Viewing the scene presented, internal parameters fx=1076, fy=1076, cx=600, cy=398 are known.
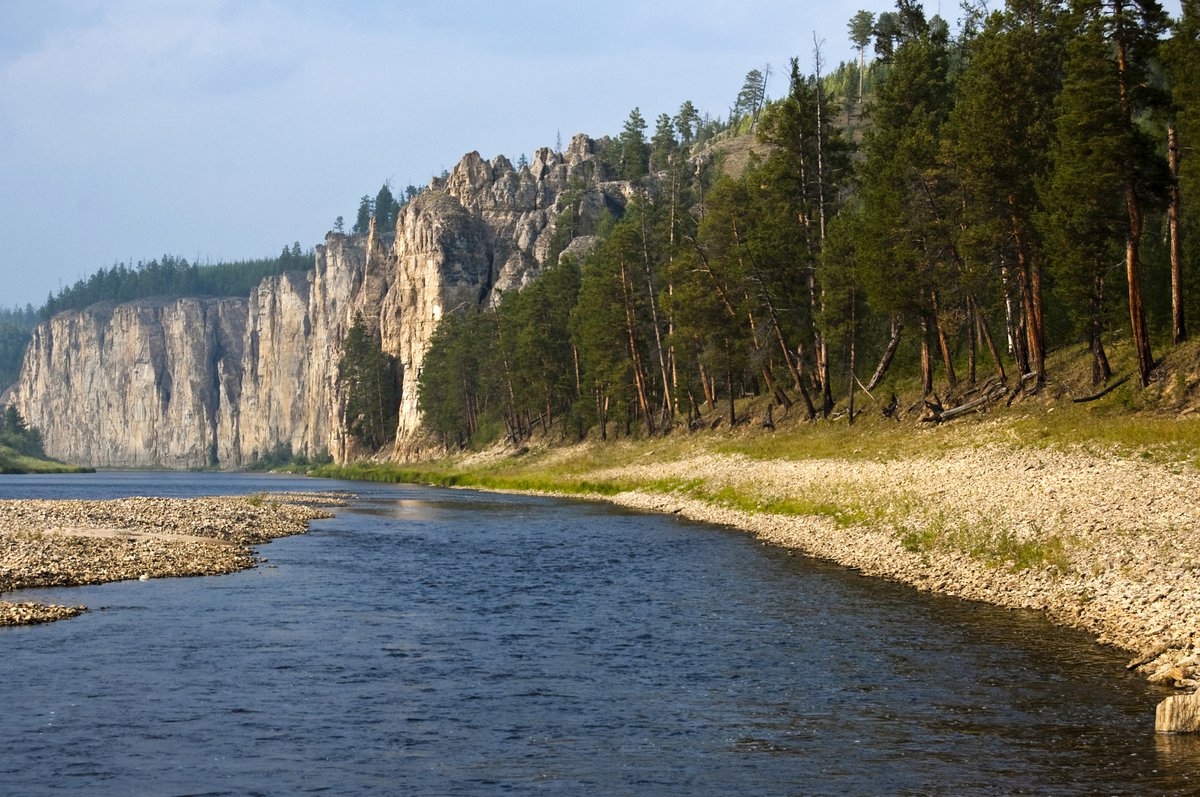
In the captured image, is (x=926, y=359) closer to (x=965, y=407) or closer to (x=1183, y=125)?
(x=965, y=407)

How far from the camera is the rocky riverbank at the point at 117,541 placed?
29328 mm

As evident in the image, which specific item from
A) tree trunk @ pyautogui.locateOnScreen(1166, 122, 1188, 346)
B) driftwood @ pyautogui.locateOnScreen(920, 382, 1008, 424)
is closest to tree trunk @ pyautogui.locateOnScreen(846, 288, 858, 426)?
driftwood @ pyautogui.locateOnScreen(920, 382, 1008, 424)

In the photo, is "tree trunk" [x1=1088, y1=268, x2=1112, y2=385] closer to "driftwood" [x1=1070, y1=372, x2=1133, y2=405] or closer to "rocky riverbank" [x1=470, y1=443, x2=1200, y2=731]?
"driftwood" [x1=1070, y1=372, x2=1133, y2=405]

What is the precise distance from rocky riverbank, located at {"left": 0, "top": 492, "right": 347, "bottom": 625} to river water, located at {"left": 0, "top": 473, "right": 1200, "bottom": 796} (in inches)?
49.8

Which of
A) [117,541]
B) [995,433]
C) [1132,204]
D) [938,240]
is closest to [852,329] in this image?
[938,240]

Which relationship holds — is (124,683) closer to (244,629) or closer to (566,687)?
(244,629)

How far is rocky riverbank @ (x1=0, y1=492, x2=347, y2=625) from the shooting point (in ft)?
Result: 96.2

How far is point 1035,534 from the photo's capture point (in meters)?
26.6

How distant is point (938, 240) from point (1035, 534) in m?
26.2

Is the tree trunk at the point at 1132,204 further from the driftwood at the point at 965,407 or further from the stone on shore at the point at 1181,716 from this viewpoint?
the stone on shore at the point at 1181,716

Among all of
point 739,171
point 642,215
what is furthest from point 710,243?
point 739,171

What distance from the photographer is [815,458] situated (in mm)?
50156

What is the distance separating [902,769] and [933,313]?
1646 inches

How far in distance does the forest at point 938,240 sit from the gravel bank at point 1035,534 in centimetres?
963
